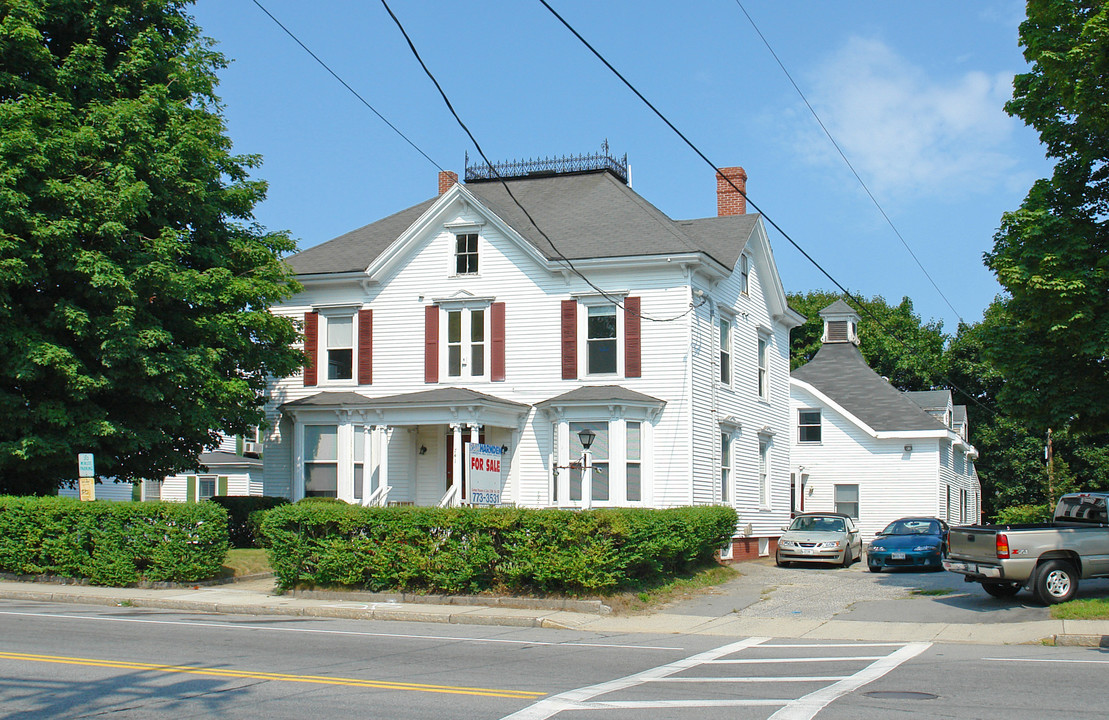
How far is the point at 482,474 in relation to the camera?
18.8 metres

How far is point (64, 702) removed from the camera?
335 inches

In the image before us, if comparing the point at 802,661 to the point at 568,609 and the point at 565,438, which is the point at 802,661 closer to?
the point at 568,609

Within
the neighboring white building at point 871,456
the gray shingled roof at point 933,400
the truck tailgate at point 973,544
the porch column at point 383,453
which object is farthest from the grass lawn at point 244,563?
the gray shingled roof at point 933,400

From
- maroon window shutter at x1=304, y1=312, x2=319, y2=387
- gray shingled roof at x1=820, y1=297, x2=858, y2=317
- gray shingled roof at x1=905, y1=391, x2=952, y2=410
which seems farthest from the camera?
gray shingled roof at x1=820, y1=297, x2=858, y2=317

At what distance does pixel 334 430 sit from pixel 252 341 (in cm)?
371

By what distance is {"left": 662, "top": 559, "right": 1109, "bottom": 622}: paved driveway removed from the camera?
17.3m

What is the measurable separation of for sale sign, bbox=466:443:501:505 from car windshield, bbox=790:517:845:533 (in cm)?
1129

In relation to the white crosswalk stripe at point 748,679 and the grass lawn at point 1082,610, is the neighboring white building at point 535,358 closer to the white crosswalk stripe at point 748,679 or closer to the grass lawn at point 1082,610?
the grass lawn at point 1082,610

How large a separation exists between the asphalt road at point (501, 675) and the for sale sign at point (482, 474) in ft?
12.5

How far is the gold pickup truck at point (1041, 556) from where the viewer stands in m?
17.2

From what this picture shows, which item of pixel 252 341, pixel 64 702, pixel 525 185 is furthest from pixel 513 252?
pixel 64 702

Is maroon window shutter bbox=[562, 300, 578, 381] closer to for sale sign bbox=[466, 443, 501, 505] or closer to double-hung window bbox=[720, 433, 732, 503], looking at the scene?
double-hung window bbox=[720, 433, 732, 503]

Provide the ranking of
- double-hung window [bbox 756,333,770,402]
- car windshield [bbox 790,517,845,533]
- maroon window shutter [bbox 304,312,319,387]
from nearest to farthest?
car windshield [bbox 790,517,845,533]
maroon window shutter [bbox 304,312,319,387]
double-hung window [bbox 756,333,770,402]

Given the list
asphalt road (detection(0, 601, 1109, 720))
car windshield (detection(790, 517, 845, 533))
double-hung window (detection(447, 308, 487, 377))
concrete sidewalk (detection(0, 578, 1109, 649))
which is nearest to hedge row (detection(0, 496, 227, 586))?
concrete sidewalk (detection(0, 578, 1109, 649))
